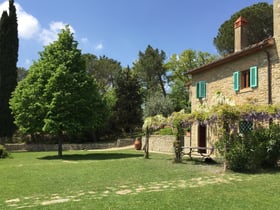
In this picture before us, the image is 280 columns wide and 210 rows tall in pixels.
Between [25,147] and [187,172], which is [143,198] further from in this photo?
[25,147]

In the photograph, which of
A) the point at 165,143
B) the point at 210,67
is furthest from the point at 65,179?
the point at 165,143

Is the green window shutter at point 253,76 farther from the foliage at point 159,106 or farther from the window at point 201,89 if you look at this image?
the foliage at point 159,106

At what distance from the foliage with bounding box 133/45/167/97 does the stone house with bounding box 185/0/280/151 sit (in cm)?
2578

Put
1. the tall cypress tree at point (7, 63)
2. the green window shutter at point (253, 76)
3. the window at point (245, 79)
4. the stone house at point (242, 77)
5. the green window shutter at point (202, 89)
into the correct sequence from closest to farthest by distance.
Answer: the stone house at point (242, 77), the green window shutter at point (253, 76), the window at point (245, 79), the green window shutter at point (202, 89), the tall cypress tree at point (7, 63)

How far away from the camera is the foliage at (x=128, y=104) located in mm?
35812

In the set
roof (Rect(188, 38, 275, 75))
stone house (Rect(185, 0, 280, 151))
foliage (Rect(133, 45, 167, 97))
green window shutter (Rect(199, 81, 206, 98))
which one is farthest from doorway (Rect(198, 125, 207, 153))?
foliage (Rect(133, 45, 167, 97))

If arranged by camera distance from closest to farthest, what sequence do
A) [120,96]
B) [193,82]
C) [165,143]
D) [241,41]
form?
[241,41]
[193,82]
[165,143]
[120,96]

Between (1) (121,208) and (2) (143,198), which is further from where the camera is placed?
(2) (143,198)

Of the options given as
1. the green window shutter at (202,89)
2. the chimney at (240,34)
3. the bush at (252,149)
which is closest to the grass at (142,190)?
the bush at (252,149)

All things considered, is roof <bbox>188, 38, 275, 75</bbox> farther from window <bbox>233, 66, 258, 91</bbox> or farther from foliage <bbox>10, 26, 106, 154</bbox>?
foliage <bbox>10, 26, 106, 154</bbox>

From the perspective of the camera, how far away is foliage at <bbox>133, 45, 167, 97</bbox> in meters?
47.8

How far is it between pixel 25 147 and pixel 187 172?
2537 centimetres

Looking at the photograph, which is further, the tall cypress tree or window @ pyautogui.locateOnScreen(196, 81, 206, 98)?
the tall cypress tree

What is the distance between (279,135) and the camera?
12789 millimetres
